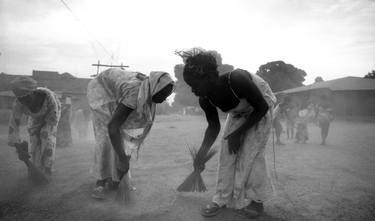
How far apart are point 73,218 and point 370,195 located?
3.72 metres

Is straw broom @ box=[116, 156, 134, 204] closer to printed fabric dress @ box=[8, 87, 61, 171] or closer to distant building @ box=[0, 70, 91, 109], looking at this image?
printed fabric dress @ box=[8, 87, 61, 171]

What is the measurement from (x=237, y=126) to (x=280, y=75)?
149 ft

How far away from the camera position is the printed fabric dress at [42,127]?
4160 mm

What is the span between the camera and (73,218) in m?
2.72

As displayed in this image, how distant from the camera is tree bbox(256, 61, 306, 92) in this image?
146ft

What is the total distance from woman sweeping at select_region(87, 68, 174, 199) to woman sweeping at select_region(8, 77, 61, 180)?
122cm

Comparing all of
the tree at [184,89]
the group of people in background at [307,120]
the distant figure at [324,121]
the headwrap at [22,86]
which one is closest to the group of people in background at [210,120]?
the headwrap at [22,86]

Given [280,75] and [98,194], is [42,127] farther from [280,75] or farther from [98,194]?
[280,75]

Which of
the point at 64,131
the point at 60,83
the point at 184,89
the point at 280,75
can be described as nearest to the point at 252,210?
the point at 64,131

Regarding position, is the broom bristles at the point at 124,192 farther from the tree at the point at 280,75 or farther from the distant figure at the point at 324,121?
the tree at the point at 280,75

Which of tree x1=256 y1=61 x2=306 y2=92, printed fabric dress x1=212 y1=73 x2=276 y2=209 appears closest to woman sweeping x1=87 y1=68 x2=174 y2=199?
printed fabric dress x1=212 y1=73 x2=276 y2=209

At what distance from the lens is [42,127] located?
4254 mm

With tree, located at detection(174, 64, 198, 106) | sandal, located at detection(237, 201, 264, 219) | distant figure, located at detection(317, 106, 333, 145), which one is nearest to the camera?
sandal, located at detection(237, 201, 264, 219)

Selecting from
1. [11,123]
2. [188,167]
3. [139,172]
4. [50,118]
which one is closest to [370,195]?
A: [188,167]
